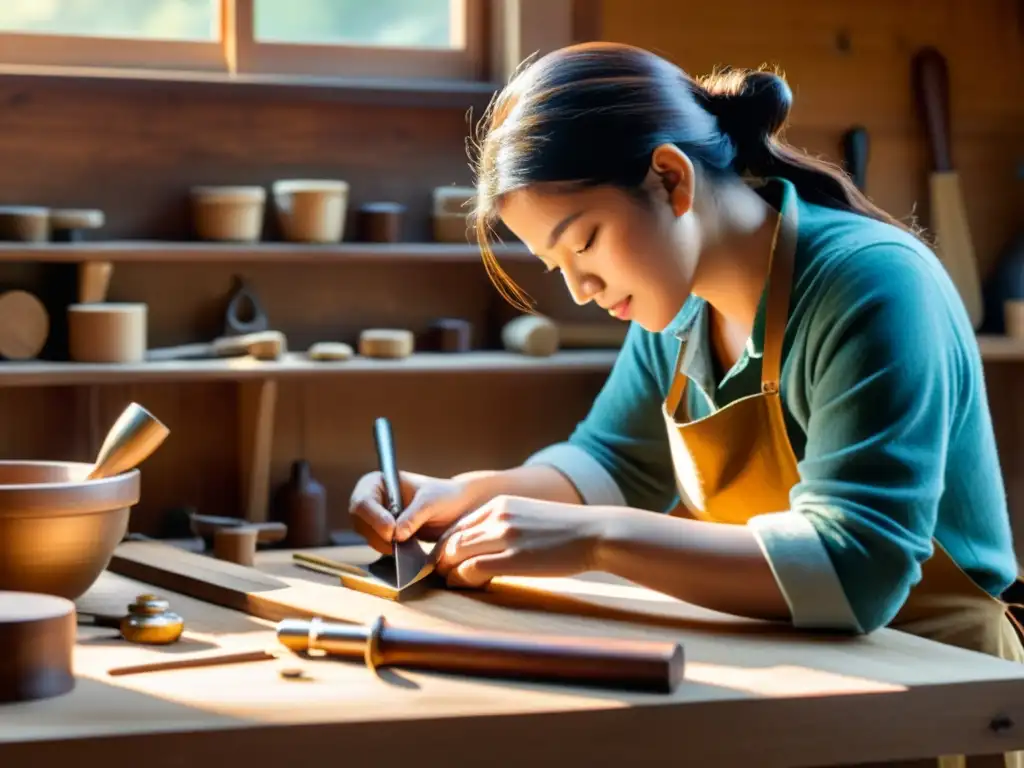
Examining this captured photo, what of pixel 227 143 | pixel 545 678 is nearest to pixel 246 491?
pixel 227 143

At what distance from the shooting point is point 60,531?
1499mm

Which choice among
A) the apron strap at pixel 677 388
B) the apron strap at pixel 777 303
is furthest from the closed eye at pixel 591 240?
the apron strap at pixel 677 388

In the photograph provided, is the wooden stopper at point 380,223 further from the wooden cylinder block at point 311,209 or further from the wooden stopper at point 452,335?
the wooden stopper at point 452,335

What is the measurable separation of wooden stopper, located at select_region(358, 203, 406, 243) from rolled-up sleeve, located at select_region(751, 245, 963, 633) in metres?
1.45

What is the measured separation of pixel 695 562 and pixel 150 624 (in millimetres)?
558

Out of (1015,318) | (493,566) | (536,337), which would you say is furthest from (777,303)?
(1015,318)

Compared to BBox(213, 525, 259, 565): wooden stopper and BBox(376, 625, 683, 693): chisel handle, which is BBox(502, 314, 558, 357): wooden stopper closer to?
BBox(213, 525, 259, 565): wooden stopper

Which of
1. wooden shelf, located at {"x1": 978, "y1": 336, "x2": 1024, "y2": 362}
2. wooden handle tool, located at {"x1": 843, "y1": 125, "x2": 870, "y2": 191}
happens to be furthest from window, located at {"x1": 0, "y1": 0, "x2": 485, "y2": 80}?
wooden shelf, located at {"x1": 978, "y1": 336, "x2": 1024, "y2": 362}

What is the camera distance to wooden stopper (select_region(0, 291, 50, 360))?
2.63 metres

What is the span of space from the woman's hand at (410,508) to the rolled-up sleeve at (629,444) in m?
0.18

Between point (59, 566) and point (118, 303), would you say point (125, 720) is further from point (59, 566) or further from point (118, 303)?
point (118, 303)

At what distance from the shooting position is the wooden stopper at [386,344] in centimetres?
276

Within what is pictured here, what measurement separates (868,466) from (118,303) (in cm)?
182

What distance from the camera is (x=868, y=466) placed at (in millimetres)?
1412
